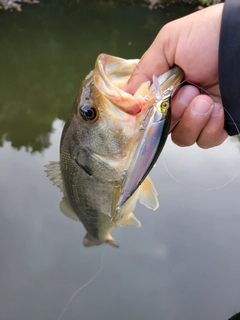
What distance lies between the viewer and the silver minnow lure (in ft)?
3.89

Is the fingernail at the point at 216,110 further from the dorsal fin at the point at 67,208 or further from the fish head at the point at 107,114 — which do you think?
the dorsal fin at the point at 67,208

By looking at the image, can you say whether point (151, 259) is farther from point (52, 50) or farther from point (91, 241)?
point (52, 50)

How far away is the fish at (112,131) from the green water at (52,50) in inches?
122

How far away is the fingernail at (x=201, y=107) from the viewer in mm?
1469

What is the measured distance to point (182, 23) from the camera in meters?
1.46

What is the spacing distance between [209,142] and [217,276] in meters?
2.13

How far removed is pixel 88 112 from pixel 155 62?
1.18 feet

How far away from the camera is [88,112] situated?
136cm

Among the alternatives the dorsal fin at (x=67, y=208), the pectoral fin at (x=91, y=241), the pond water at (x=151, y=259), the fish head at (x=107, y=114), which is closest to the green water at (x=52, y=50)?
the pond water at (x=151, y=259)

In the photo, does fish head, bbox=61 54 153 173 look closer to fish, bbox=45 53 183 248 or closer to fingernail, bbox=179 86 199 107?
fish, bbox=45 53 183 248

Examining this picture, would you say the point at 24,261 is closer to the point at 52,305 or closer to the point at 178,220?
the point at 52,305

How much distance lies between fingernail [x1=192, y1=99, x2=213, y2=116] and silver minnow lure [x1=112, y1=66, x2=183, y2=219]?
0.14 metres

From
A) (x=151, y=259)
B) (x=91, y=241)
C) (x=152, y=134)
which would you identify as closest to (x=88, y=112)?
(x=152, y=134)

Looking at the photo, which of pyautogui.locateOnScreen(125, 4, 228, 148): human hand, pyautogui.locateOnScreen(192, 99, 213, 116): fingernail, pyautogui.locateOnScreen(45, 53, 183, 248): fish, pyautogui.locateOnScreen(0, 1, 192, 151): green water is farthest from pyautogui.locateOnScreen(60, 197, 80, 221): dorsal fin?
pyautogui.locateOnScreen(0, 1, 192, 151): green water
